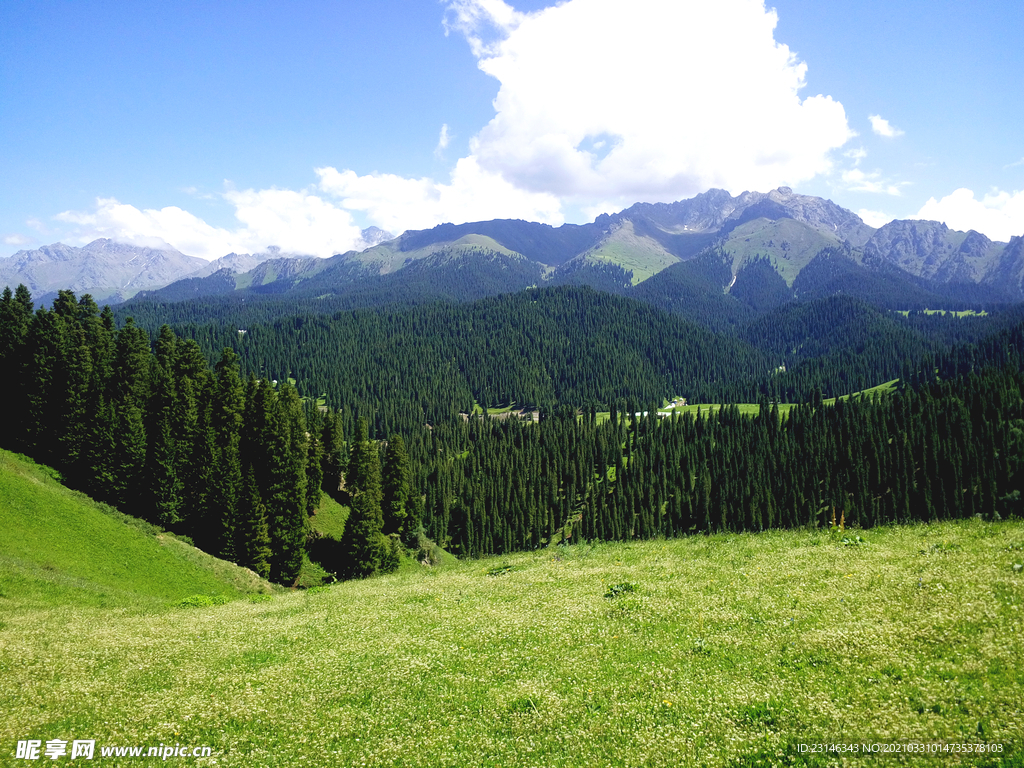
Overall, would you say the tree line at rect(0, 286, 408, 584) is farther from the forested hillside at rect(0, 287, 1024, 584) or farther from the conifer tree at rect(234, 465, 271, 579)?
the forested hillside at rect(0, 287, 1024, 584)

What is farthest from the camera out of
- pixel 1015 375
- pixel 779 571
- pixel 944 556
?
pixel 1015 375

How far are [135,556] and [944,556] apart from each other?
186 feet

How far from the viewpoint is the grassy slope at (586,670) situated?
608 inches

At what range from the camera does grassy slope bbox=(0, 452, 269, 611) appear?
1355 inches

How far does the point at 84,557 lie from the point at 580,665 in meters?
41.6

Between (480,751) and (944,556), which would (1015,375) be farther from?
(480,751)

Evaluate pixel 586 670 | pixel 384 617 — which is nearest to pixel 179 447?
pixel 384 617

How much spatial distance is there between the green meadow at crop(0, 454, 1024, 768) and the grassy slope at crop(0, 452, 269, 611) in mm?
650

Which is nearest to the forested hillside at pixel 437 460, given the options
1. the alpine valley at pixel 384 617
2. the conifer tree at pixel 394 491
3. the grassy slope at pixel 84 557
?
the conifer tree at pixel 394 491

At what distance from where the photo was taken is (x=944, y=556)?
26.5 meters

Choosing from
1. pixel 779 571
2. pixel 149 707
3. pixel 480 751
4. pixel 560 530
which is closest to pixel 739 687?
pixel 480 751

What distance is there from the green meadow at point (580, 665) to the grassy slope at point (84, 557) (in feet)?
2.13

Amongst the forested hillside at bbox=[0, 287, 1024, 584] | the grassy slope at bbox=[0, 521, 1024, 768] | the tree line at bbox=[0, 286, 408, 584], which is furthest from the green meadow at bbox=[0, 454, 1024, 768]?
the forested hillside at bbox=[0, 287, 1024, 584]

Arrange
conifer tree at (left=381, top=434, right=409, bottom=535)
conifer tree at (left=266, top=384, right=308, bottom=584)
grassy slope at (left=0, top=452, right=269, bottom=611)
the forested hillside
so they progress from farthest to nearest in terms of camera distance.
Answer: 1. conifer tree at (left=381, top=434, right=409, bottom=535)
2. conifer tree at (left=266, top=384, right=308, bottom=584)
3. the forested hillside
4. grassy slope at (left=0, top=452, right=269, bottom=611)
